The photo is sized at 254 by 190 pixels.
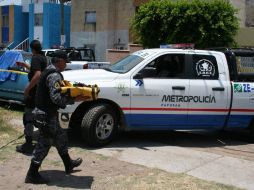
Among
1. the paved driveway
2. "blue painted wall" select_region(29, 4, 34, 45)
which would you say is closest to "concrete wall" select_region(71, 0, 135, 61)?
"blue painted wall" select_region(29, 4, 34, 45)

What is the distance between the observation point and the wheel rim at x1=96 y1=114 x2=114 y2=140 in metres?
7.95

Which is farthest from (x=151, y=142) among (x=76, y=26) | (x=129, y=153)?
(x=76, y=26)

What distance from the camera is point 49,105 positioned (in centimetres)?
607

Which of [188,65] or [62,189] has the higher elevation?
[188,65]

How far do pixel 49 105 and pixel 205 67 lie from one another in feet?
11.9

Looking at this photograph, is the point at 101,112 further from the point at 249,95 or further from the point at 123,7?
the point at 123,7

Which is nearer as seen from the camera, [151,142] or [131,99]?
[131,99]

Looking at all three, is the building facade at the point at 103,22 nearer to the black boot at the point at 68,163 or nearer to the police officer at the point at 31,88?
the police officer at the point at 31,88

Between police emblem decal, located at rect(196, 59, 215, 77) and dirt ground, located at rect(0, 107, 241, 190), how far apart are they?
249 centimetres

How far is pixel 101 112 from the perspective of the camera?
25.9 feet

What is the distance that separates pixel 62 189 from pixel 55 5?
36.0 meters

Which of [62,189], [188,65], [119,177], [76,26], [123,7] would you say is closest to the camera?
[62,189]

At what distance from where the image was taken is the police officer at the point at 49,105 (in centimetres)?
594

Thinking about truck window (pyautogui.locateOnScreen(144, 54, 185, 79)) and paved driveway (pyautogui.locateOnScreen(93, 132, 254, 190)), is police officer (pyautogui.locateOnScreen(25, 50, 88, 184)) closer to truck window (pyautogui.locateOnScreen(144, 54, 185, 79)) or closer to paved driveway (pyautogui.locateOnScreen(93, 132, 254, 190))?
paved driveway (pyautogui.locateOnScreen(93, 132, 254, 190))
